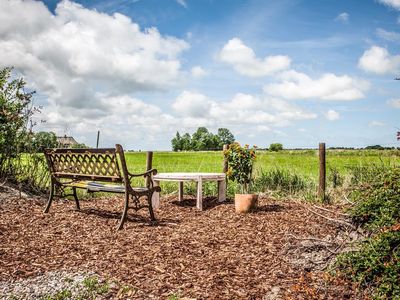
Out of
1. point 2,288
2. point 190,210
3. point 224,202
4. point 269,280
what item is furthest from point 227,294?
point 224,202

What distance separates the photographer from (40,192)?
9.89 meters

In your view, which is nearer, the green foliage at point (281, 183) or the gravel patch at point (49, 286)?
the gravel patch at point (49, 286)

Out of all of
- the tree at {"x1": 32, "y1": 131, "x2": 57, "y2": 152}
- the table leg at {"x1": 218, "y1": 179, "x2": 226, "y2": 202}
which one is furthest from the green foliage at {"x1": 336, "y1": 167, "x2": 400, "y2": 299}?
the tree at {"x1": 32, "y1": 131, "x2": 57, "y2": 152}

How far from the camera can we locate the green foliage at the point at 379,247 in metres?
3.99

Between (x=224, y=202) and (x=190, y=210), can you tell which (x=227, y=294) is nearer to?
(x=190, y=210)

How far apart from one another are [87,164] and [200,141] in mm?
84495

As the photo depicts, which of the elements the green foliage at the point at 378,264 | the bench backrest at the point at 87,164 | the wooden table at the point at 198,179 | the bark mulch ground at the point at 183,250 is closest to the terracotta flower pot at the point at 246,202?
the bark mulch ground at the point at 183,250

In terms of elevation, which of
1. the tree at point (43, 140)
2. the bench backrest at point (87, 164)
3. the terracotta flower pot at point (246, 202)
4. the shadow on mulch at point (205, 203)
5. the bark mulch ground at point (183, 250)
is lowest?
the bark mulch ground at point (183, 250)

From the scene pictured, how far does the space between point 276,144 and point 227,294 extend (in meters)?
52.8

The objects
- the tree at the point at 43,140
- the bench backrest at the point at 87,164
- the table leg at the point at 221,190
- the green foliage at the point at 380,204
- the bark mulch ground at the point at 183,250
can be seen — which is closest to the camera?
the bark mulch ground at the point at 183,250

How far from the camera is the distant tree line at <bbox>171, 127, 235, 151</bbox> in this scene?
91.0m

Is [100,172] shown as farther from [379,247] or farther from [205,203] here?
[379,247]

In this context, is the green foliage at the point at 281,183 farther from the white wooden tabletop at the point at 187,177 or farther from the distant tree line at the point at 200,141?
the distant tree line at the point at 200,141

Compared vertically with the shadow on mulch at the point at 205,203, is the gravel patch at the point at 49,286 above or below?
below
